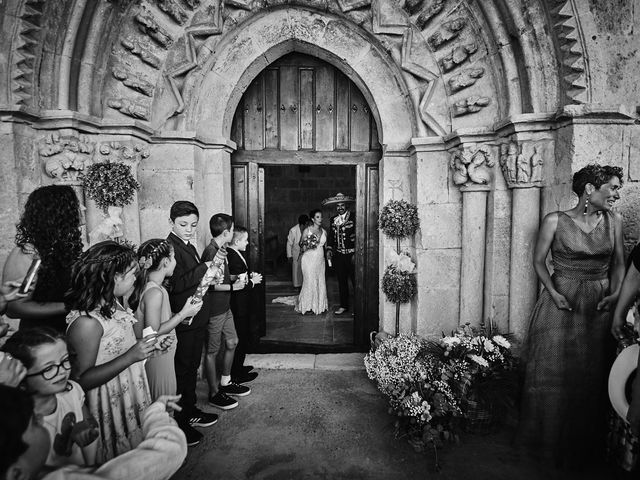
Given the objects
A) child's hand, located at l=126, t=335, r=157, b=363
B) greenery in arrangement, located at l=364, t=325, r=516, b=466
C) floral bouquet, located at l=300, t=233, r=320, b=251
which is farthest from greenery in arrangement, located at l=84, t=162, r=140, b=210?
floral bouquet, located at l=300, t=233, r=320, b=251

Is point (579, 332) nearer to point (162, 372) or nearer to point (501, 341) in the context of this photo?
point (501, 341)

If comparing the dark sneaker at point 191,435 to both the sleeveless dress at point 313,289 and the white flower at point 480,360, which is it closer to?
the white flower at point 480,360

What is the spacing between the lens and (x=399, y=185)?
3.86 metres

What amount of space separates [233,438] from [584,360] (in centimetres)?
258

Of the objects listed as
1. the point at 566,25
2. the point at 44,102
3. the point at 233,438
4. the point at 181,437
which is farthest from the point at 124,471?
the point at 566,25

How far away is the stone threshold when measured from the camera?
3.95 metres

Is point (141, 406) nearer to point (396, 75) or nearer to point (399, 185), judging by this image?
point (399, 185)

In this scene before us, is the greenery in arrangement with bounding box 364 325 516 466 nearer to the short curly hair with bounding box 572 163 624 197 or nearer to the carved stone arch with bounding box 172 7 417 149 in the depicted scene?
the short curly hair with bounding box 572 163 624 197

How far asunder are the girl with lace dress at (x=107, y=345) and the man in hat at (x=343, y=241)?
13.4ft

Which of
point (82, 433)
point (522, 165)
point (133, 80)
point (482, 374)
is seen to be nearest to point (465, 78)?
point (522, 165)

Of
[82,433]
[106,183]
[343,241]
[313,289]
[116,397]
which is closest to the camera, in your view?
[82,433]

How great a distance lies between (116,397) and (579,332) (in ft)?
9.51

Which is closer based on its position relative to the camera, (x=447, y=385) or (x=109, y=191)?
(x=447, y=385)

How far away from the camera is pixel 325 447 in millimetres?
2637
